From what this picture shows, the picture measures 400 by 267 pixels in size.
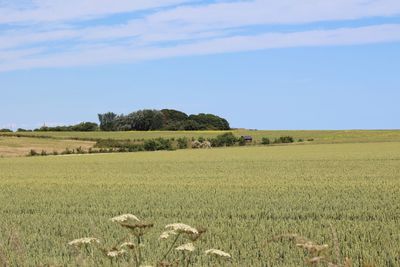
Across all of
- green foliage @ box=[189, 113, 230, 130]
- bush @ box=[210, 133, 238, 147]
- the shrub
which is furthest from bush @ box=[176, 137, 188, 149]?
green foliage @ box=[189, 113, 230, 130]

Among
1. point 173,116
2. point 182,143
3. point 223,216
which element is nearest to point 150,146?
point 182,143

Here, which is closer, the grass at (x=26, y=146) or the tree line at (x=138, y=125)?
the grass at (x=26, y=146)

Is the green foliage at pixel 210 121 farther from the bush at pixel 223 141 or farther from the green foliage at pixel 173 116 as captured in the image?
the bush at pixel 223 141

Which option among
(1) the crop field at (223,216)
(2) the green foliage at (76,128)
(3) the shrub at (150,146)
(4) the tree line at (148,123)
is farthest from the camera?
(4) the tree line at (148,123)

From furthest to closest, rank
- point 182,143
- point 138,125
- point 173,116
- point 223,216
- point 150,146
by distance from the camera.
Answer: point 173,116 < point 138,125 < point 182,143 < point 150,146 < point 223,216

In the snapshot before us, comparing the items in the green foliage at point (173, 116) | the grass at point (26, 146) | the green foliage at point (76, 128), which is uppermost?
the green foliage at point (173, 116)

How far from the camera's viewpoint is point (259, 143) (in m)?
Answer: 85.4

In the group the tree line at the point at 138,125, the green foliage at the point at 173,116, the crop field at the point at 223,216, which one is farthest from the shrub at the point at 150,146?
the green foliage at the point at 173,116

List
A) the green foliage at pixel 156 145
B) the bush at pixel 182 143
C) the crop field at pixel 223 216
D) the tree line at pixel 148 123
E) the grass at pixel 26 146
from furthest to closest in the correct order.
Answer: the tree line at pixel 148 123 → the bush at pixel 182 143 → the green foliage at pixel 156 145 → the grass at pixel 26 146 → the crop field at pixel 223 216

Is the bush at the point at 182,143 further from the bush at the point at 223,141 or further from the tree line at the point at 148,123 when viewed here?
the tree line at the point at 148,123

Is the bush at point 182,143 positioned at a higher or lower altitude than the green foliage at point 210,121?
lower

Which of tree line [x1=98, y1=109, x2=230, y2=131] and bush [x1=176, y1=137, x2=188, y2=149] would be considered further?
tree line [x1=98, y1=109, x2=230, y2=131]

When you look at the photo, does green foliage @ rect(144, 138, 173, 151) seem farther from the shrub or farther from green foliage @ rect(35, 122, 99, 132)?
green foliage @ rect(35, 122, 99, 132)

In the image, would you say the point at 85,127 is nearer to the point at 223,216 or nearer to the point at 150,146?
the point at 150,146
